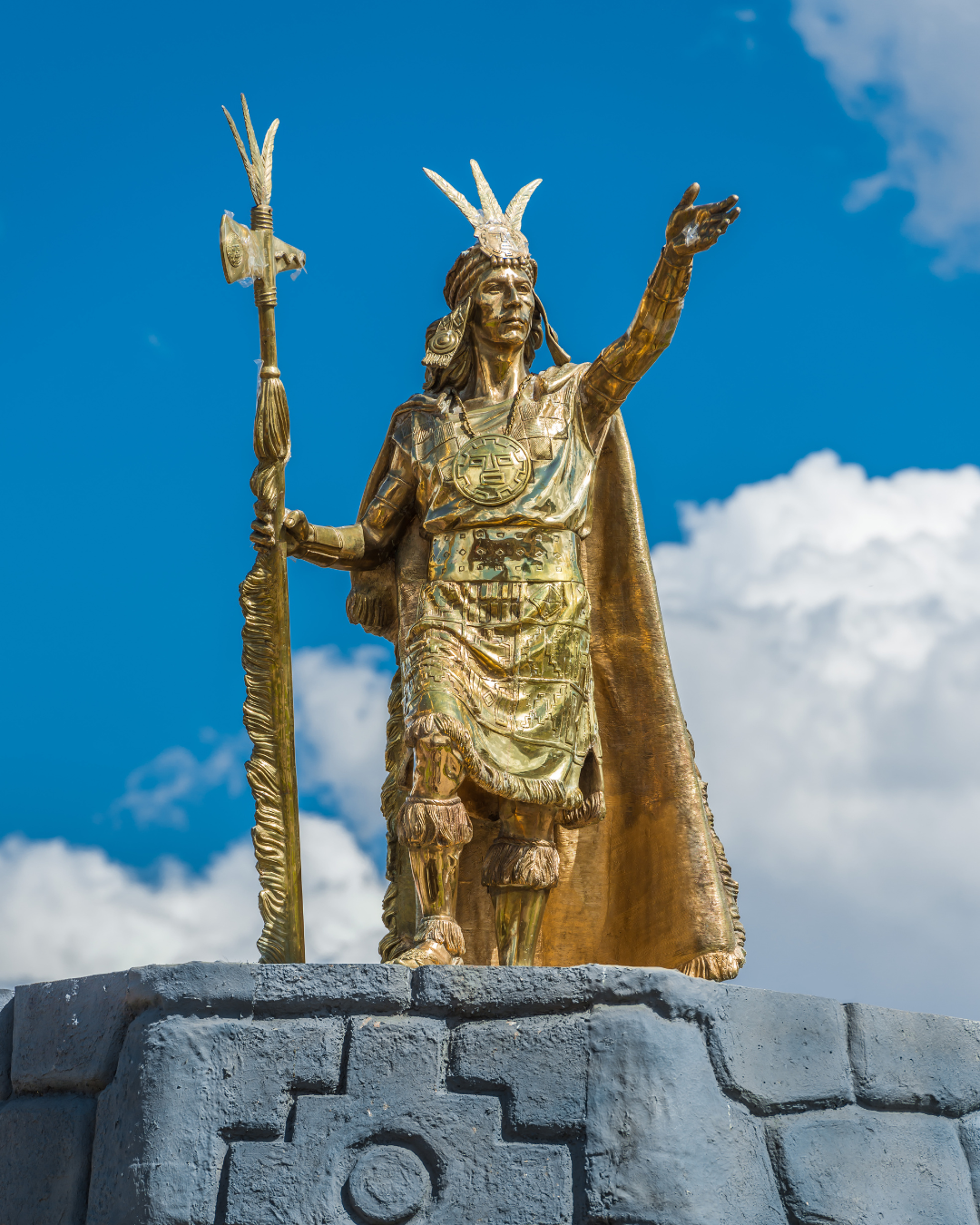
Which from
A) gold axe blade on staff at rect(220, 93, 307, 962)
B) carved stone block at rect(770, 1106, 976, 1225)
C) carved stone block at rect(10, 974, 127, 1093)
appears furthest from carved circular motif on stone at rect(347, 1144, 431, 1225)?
gold axe blade on staff at rect(220, 93, 307, 962)

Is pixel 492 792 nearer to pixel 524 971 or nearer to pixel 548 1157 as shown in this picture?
pixel 524 971

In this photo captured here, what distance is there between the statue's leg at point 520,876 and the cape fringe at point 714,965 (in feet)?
1.88

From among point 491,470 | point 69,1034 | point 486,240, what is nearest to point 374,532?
point 491,470

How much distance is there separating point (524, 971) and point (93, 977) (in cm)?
132

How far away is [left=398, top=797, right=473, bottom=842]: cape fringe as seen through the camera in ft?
17.0

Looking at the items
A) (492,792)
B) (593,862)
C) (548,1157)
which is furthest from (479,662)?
(548,1157)

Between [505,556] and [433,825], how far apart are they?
1.07 meters

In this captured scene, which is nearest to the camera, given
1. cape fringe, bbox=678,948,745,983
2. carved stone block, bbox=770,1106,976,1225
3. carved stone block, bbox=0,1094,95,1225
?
carved stone block, bbox=770,1106,976,1225

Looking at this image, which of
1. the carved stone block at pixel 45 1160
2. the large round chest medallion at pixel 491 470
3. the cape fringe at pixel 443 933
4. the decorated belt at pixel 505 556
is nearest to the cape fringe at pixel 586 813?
the cape fringe at pixel 443 933

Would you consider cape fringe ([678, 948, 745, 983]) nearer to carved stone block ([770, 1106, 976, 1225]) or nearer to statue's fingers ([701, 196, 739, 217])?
carved stone block ([770, 1106, 976, 1225])

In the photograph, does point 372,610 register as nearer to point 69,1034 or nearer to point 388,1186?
point 69,1034

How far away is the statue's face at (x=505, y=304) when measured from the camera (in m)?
5.98

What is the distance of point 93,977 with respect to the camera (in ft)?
15.2

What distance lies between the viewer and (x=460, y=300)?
20.1ft
